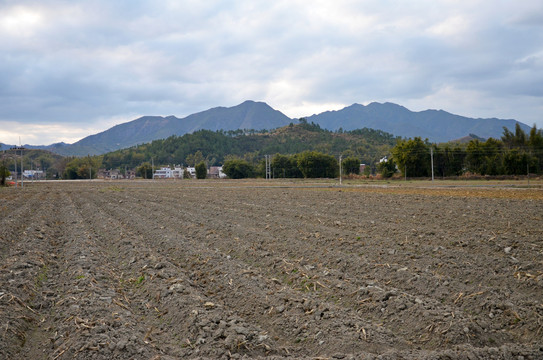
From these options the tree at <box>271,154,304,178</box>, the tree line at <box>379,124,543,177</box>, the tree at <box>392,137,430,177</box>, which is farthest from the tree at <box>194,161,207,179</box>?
the tree at <box>392,137,430,177</box>

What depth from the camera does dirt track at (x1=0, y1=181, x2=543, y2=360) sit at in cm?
534

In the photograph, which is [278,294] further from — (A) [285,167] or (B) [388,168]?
(A) [285,167]

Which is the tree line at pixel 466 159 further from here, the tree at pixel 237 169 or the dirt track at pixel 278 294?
the dirt track at pixel 278 294

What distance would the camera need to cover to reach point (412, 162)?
3145 inches

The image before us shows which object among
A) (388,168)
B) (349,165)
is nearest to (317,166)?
(349,165)

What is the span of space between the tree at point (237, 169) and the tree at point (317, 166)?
16.7 metres

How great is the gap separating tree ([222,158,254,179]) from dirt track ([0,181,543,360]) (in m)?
94.9

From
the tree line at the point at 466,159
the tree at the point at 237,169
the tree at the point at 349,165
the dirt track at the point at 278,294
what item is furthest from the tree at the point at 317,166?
the dirt track at the point at 278,294

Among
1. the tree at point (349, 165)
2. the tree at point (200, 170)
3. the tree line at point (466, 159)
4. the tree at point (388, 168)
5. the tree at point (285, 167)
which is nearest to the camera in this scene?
the tree line at point (466, 159)

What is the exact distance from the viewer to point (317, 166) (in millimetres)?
97812

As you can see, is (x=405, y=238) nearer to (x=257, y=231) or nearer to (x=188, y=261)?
(x=257, y=231)

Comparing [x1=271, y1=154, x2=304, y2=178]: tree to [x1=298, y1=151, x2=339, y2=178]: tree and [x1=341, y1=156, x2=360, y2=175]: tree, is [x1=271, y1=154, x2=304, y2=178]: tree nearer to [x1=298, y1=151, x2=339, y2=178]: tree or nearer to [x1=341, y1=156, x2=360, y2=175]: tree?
[x1=298, y1=151, x2=339, y2=178]: tree

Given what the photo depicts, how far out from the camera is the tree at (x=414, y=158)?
261 feet

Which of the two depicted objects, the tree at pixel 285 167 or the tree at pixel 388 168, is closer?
the tree at pixel 388 168
